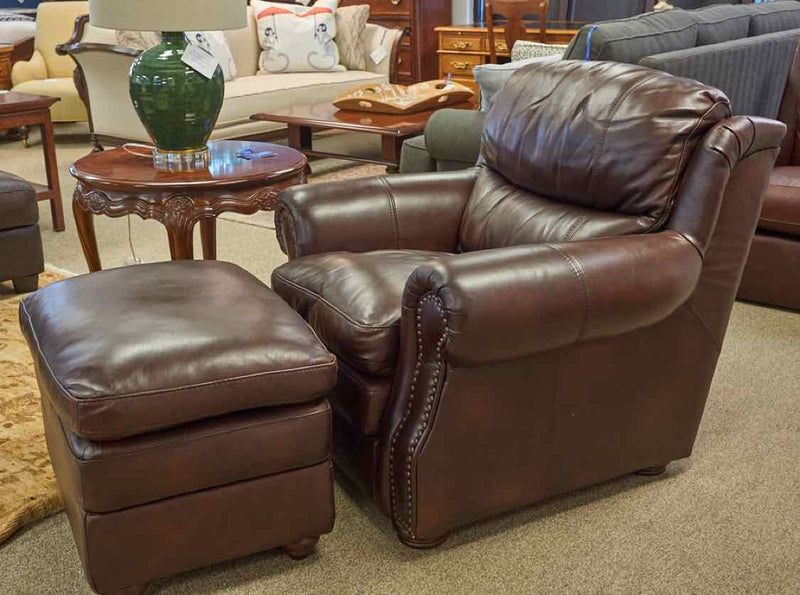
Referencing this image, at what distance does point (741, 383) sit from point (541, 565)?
42.9 inches

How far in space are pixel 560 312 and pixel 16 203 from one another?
2198 mm

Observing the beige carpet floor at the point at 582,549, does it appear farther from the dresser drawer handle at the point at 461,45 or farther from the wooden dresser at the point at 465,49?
the dresser drawer handle at the point at 461,45

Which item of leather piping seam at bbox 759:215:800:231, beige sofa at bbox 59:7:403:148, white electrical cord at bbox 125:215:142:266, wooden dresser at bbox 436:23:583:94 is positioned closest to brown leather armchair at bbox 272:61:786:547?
leather piping seam at bbox 759:215:800:231

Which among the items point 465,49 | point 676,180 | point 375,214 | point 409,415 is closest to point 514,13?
point 465,49

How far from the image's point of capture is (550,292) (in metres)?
1.71

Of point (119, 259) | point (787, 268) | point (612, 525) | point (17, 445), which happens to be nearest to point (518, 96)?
point (612, 525)

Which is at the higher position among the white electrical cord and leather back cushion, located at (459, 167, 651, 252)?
leather back cushion, located at (459, 167, 651, 252)

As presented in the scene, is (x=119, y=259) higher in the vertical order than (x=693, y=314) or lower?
lower

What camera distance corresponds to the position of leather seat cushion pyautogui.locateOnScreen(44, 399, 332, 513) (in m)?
1.57

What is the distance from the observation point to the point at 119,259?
3.79 meters

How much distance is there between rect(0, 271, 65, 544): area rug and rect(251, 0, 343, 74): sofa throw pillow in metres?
3.57

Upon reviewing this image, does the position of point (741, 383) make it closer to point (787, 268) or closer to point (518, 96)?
point (787, 268)

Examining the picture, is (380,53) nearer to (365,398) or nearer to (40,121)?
(40,121)

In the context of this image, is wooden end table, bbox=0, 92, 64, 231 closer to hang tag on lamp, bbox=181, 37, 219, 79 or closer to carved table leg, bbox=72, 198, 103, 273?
carved table leg, bbox=72, 198, 103, 273
